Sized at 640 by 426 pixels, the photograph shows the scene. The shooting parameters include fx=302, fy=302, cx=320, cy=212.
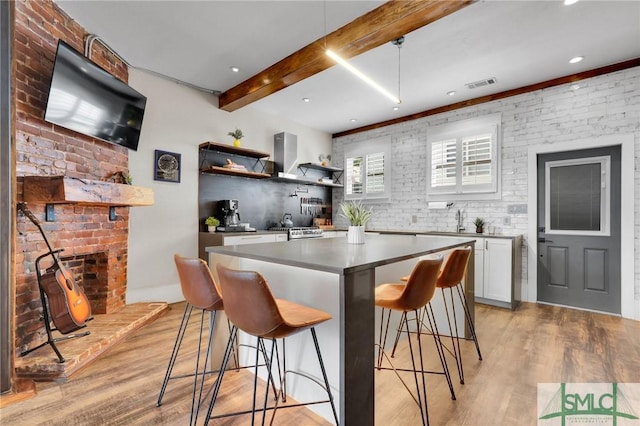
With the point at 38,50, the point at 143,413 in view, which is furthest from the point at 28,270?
the point at 38,50

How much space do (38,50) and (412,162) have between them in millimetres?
4956

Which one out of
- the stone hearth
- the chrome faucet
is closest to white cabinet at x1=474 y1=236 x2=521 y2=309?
the chrome faucet

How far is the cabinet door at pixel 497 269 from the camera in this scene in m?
3.87

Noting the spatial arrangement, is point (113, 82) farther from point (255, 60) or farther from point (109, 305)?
point (109, 305)

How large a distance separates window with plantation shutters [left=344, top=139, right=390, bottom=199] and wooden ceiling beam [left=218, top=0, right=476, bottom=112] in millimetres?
2724

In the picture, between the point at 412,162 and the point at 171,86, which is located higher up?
the point at 171,86

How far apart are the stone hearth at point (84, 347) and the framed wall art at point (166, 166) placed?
1643 millimetres

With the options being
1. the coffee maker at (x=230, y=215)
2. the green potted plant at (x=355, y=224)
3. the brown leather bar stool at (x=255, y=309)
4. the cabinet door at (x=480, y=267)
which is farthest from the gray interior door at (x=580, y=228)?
the coffee maker at (x=230, y=215)

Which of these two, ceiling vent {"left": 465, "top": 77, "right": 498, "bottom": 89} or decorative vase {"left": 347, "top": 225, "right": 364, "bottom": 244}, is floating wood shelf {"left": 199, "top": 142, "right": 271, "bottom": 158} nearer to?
decorative vase {"left": 347, "top": 225, "right": 364, "bottom": 244}

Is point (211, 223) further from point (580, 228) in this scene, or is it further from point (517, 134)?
point (580, 228)

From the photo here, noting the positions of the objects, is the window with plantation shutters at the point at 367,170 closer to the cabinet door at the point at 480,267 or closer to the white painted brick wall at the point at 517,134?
the white painted brick wall at the point at 517,134

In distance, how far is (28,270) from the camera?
237 centimetres

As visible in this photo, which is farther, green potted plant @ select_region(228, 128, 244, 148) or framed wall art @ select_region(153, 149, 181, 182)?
green potted plant @ select_region(228, 128, 244, 148)

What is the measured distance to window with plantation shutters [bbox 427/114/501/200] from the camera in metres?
4.47
